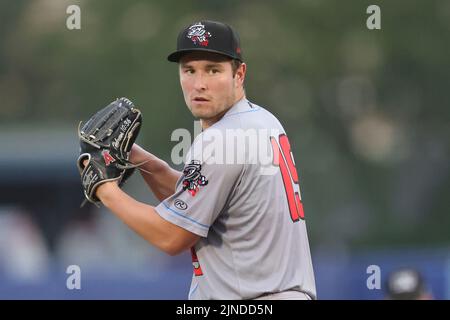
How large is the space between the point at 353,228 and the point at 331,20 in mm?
3019

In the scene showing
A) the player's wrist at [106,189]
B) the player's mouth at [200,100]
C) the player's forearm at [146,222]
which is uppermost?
the player's mouth at [200,100]

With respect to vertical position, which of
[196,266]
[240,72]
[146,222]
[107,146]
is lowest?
[196,266]

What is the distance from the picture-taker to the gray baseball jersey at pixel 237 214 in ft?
10.7

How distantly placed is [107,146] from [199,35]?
0.57 m

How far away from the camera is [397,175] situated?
1036cm

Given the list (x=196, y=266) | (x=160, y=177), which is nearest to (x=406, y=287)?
(x=160, y=177)

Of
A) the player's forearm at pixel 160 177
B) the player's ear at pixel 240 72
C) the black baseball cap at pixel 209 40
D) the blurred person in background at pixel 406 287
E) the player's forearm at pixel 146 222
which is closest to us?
the player's forearm at pixel 146 222

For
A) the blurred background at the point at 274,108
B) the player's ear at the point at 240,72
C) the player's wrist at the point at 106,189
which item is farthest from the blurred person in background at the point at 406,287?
the blurred background at the point at 274,108

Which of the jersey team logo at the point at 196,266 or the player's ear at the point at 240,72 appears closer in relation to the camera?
the jersey team logo at the point at 196,266

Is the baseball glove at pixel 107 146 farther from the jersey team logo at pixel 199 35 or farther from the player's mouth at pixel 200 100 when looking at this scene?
the jersey team logo at pixel 199 35

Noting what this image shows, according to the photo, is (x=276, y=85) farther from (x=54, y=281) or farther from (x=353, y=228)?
(x=54, y=281)

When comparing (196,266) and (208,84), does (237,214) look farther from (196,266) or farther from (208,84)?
(208,84)

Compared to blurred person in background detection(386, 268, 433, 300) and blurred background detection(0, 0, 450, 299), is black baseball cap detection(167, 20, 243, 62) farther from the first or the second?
blurred background detection(0, 0, 450, 299)

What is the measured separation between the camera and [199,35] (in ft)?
11.1
